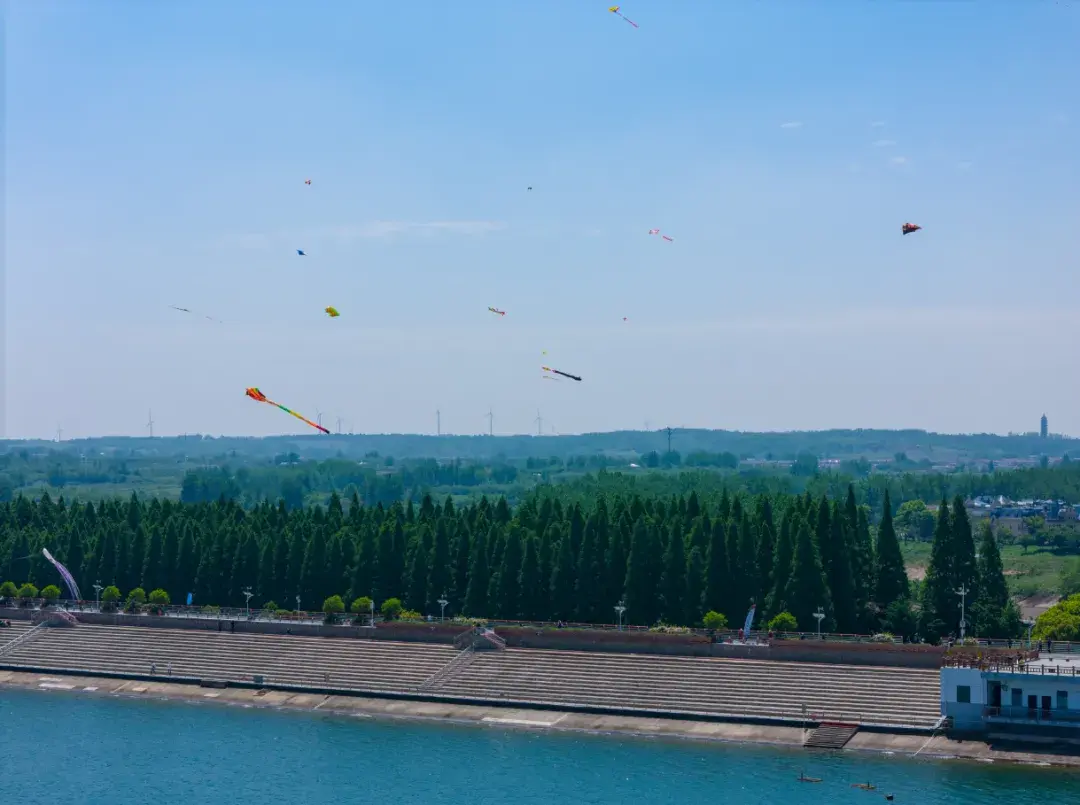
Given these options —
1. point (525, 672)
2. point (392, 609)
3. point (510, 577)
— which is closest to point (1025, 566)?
point (510, 577)

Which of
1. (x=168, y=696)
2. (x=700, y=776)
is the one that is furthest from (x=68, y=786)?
(x=700, y=776)

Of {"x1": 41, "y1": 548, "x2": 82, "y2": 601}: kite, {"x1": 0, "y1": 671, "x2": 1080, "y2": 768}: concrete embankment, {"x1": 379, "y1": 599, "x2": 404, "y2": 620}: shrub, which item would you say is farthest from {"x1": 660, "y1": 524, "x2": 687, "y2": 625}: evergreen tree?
{"x1": 41, "y1": 548, "x2": 82, "y2": 601}: kite

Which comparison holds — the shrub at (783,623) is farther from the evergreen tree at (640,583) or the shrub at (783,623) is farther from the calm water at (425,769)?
the calm water at (425,769)

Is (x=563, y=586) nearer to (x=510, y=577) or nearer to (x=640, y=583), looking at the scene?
(x=510, y=577)

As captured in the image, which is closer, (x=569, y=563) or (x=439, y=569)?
(x=569, y=563)

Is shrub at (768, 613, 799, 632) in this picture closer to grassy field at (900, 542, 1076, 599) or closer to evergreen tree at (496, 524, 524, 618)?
evergreen tree at (496, 524, 524, 618)

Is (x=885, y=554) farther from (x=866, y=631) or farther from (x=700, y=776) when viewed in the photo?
(x=700, y=776)
